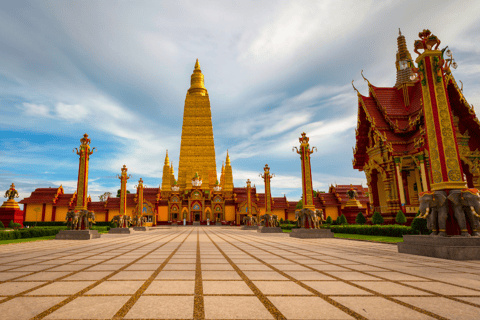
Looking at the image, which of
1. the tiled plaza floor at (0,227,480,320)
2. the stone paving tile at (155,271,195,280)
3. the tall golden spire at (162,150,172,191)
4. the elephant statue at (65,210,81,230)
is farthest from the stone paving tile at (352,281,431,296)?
the tall golden spire at (162,150,172,191)

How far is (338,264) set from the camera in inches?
201

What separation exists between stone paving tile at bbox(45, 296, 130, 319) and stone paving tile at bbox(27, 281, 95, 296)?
425mm

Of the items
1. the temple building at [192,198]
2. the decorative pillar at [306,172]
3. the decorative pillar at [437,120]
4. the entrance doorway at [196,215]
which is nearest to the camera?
the decorative pillar at [437,120]

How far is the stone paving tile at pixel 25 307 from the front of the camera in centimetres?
230

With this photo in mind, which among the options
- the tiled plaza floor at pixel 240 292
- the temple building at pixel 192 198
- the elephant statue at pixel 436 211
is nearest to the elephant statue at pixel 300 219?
the elephant statue at pixel 436 211

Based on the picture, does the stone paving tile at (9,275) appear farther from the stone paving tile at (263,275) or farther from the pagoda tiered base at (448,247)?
the pagoda tiered base at (448,247)

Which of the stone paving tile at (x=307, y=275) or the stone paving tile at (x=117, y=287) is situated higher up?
the stone paving tile at (x=117, y=287)

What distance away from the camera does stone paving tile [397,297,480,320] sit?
2.30m

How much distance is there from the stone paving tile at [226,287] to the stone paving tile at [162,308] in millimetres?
388

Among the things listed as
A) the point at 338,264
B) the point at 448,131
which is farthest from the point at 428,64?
the point at 338,264

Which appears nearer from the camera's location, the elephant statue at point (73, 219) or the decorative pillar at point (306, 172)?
the elephant statue at point (73, 219)

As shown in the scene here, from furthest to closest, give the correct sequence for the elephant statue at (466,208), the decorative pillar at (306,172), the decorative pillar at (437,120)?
the decorative pillar at (306,172)
the decorative pillar at (437,120)
the elephant statue at (466,208)

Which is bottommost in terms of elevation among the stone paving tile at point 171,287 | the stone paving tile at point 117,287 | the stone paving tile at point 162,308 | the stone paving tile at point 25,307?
the stone paving tile at point 171,287

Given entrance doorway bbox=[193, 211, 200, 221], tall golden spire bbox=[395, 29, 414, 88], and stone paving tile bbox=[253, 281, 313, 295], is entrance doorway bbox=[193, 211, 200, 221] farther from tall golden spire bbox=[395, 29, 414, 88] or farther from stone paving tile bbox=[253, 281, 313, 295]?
stone paving tile bbox=[253, 281, 313, 295]
